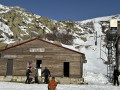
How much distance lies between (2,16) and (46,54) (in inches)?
2876

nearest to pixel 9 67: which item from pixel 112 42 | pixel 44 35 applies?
pixel 112 42

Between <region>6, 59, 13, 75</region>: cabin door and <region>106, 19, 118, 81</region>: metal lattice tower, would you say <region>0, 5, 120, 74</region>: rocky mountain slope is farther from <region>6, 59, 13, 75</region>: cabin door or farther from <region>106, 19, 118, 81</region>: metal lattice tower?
<region>6, 59, 13, 75</region>: cabin door

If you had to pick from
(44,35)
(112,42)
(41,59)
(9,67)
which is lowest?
(9,67)

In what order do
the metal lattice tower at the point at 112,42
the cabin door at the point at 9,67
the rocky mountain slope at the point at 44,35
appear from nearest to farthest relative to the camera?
the cabin door at the point at 9,67, the metal lattice tower at the point at 112,42, the rocky mountain slope at the point at 44,35

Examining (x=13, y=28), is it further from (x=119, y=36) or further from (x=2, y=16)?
(x=119, y=36)

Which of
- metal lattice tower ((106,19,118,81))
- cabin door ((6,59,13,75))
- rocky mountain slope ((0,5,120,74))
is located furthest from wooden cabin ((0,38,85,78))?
rocky mountain slope ((0,5,120,74))

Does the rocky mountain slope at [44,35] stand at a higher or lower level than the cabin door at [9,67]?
higher

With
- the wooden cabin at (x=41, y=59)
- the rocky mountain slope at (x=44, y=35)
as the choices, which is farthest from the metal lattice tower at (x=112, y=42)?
the rocky mountain slope at (x=44, y=35)

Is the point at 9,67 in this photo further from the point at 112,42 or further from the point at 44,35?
the point at 44,35

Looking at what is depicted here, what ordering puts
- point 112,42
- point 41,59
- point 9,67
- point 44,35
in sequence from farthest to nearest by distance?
point 44,35
point 112,42
point 9,67
point 41,59

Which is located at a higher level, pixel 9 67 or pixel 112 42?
pixel 112 42

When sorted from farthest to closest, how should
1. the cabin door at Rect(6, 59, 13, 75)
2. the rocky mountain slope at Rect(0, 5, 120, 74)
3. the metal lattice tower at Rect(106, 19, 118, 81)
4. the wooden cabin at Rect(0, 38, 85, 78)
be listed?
the rocky mountain slope at Rect(0, 5, 120, 74)
the metal lattice tower at Rect(106, 19, 118, 81)
the cabin door at Rect(6, 59, 13, 75)
the wooden cabin at Rect(0, 38, 85, 78)

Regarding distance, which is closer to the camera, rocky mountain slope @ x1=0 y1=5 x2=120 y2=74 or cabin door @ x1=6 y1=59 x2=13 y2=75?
cabin door @ x1=6 y1=59 x2=13 y2=75

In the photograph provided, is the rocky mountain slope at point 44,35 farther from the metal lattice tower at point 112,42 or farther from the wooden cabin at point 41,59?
the wooden cabin at point 41,59
